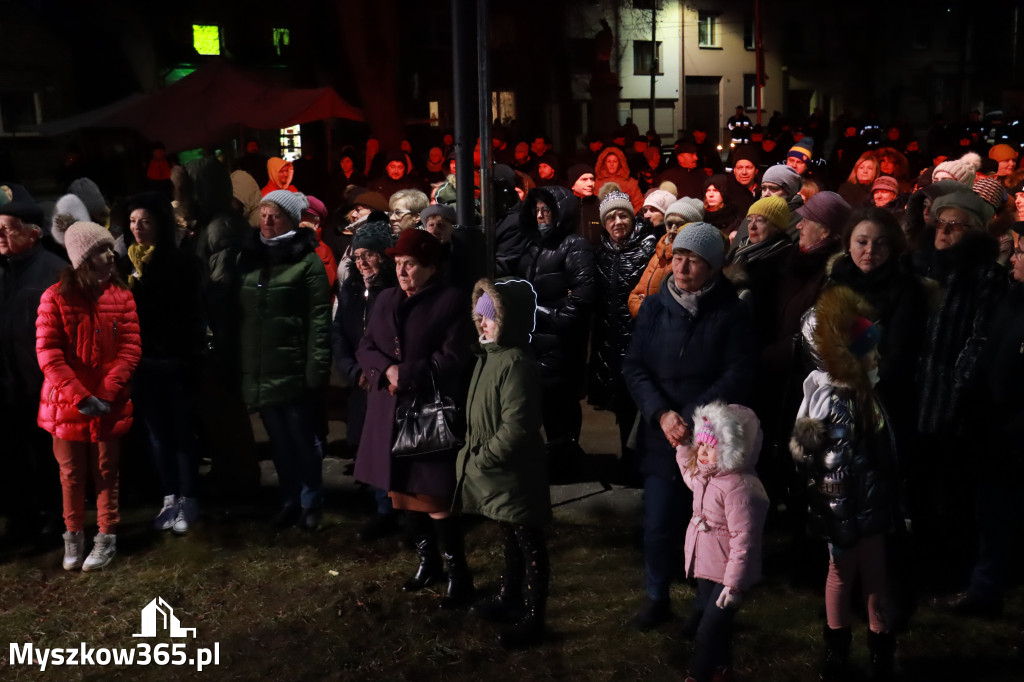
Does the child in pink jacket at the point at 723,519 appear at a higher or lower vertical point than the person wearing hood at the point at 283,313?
lower

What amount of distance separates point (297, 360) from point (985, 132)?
23.1 m

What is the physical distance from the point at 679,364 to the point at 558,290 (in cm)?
215

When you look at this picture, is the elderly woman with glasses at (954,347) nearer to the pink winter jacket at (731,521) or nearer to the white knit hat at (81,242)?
the pink winter jacket at (731,521)

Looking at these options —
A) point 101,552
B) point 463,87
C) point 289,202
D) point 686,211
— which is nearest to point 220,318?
point 289,202

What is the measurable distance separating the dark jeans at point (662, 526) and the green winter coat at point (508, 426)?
473 millimetres

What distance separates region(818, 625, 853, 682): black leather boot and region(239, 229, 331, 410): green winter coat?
3.15m

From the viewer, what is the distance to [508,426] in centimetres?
462

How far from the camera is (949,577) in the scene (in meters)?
5.30

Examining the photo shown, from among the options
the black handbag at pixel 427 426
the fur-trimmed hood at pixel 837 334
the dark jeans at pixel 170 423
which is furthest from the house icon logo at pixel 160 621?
the fur-trimmed hood at pixel 837 334

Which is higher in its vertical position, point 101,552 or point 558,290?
point 558,290

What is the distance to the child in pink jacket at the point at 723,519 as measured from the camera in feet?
13.2

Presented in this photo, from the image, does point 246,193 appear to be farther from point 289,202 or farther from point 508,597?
point 508,597

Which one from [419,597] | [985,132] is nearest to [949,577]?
[419,597]

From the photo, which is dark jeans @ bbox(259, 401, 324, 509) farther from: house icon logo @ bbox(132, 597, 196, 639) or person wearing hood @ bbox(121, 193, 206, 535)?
house icon logo @ bbox(132, 597, 196, 639)
